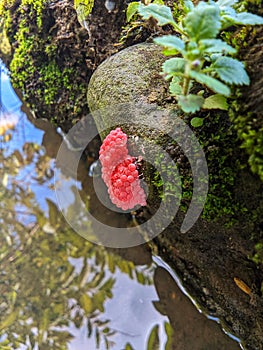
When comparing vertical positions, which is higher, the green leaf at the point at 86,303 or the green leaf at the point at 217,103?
the green leaf at the point at 217,103

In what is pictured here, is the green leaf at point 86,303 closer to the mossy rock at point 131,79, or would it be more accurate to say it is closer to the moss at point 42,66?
the moss at point 42,66

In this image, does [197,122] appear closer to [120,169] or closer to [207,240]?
[120,169]

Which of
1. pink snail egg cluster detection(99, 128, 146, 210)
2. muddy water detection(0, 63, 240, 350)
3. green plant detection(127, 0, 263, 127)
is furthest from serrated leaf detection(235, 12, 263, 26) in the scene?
muddy water detection(0, 63, 240, 350)

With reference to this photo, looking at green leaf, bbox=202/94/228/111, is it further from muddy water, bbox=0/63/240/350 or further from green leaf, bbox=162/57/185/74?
muddy water, bbox=0/63/240/350

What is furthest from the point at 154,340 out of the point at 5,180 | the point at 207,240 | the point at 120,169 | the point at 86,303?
the point at 5,180

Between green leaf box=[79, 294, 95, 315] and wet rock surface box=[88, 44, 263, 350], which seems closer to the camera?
wet rock surface box=[88, 44, 263, 350]

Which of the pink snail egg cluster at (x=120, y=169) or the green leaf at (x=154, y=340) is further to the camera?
the green leaf at (x=154, y=340)

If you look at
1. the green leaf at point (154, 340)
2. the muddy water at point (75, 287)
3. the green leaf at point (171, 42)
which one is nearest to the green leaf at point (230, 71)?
the green leaf at point (171, 42)
